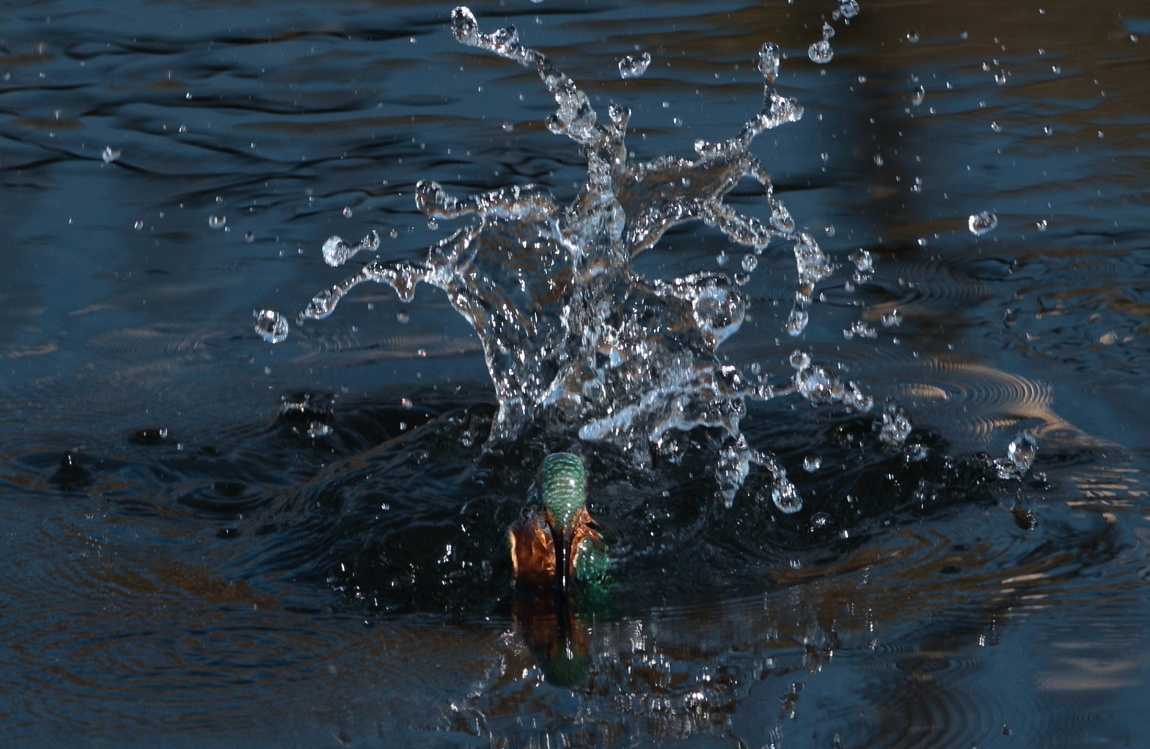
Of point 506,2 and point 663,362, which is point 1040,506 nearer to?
point 663,362

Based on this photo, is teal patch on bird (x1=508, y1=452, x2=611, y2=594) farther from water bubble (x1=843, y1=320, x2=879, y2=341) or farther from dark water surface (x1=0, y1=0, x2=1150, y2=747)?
water bubble (x1=843, y1=320, x2=879, y2=341)

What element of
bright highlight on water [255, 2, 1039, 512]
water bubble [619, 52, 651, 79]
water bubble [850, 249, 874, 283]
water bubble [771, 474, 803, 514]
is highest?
water bubble [619, 52, 651, 79]

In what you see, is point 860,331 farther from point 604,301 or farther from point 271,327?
point 271,327

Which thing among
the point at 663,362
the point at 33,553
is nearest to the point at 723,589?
the point at 663,362

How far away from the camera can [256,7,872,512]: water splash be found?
4625 millimetres

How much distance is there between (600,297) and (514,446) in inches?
24.4

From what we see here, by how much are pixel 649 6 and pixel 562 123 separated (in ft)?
16.6

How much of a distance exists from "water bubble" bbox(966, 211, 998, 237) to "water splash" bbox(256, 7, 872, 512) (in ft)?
3.66

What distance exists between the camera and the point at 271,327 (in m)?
5.39

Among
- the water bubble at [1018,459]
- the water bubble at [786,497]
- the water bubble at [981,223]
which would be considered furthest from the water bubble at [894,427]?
the water bubble at [981,223]

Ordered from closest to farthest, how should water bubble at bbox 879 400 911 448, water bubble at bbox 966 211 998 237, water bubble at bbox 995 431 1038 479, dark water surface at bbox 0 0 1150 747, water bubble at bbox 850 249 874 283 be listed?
dark water surface at bbox 0 0 1150 747 < water bubble at bbox 995 431 1038 479 < water bubble at bbox 879 400 911 448 < water bubble at bbox 850 249 874 283 < water bubble at bbox 966 211 998 237

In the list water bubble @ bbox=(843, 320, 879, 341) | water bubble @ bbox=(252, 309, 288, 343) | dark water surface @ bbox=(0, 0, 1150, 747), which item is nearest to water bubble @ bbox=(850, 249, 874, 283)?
dark water surface @ bbox=(0, 0, 1150, 747)

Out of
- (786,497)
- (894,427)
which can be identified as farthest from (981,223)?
(786,497)

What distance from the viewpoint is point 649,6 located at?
384 inches
